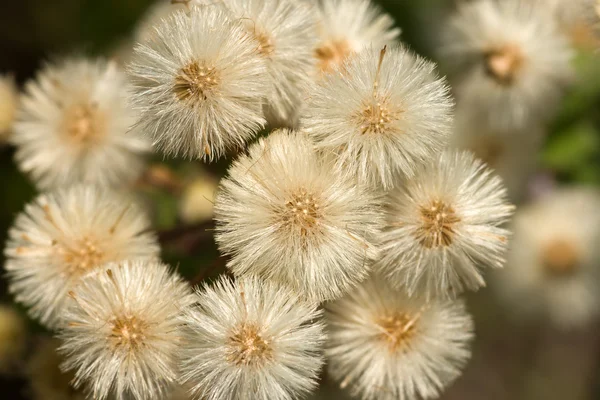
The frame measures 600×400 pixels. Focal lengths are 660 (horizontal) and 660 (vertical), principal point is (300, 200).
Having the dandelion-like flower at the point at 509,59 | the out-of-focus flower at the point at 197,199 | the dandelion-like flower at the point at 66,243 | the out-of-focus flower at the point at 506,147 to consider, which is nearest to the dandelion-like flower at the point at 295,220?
the dandelion-like flower at the point at 66,243

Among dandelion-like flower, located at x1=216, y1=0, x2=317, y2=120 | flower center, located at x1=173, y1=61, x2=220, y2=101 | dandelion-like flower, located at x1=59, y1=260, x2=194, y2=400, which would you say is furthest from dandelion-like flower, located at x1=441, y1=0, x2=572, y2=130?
dandelion-like flower, located at x1=59, y1=260, x2=194, y2=400

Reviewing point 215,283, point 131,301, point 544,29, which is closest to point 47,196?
point 131,301

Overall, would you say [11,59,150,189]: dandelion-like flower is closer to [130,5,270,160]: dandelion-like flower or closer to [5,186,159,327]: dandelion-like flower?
[5,186,159,327]: dandelion-like flower

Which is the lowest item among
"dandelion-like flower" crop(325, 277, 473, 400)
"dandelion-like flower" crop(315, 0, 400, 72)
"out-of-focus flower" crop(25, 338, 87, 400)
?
"out-of-focus flower" crop(25, 338, 87, 400)

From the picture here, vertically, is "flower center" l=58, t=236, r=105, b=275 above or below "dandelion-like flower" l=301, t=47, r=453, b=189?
below

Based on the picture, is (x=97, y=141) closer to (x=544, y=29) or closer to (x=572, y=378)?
(x=544, y=29)

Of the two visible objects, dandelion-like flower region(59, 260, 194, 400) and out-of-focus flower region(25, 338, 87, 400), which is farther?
out-of-focus flower region(25, 338, 87, 400)

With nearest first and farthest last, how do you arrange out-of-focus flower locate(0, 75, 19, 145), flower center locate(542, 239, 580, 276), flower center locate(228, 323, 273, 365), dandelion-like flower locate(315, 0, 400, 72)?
flower center locate(228, 323, 273, 365) < dandelion-like flower locate(315, 0, 400, 72) < out-of-focus flower locate(0, 75, 19, 145) < flower center locate(542, 239, 580, 276)

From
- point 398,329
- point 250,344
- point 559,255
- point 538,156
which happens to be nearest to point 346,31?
point 398,329
